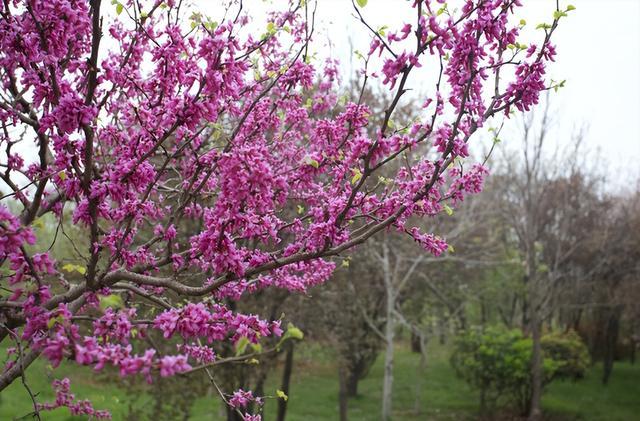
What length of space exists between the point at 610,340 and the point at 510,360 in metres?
8.25

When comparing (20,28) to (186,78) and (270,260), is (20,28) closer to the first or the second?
(186,78)

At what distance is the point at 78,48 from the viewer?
4312mm

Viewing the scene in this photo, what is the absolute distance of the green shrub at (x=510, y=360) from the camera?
Result: 60.1 ft

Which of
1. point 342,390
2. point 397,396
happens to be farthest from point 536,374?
point 397,396

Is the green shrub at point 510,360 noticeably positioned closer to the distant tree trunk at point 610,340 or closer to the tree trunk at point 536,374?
the tree trunk at point 536,374

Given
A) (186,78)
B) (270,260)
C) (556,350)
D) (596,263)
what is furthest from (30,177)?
(596,263)

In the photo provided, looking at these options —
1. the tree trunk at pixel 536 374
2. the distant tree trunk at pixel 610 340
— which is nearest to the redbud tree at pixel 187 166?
the tree trunk at pixel 536 374

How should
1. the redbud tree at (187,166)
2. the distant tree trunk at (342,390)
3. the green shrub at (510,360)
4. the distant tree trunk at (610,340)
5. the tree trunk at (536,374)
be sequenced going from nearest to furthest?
the redbud tree at (187,166), the distant tree trunk at (342,390), the tree trunk at (536,374), the green shrub at (510,360), the distant tree trunk at (610,340)

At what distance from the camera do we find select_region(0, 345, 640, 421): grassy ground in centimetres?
1719

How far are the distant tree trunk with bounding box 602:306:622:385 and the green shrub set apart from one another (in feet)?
14.8

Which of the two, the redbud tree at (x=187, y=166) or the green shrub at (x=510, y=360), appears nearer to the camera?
the redbud tree at (x=187, y=166)

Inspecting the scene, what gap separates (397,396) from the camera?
23.4 metres

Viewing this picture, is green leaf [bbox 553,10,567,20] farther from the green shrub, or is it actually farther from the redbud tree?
the green shrub

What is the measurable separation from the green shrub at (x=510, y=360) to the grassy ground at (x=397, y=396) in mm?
1504
